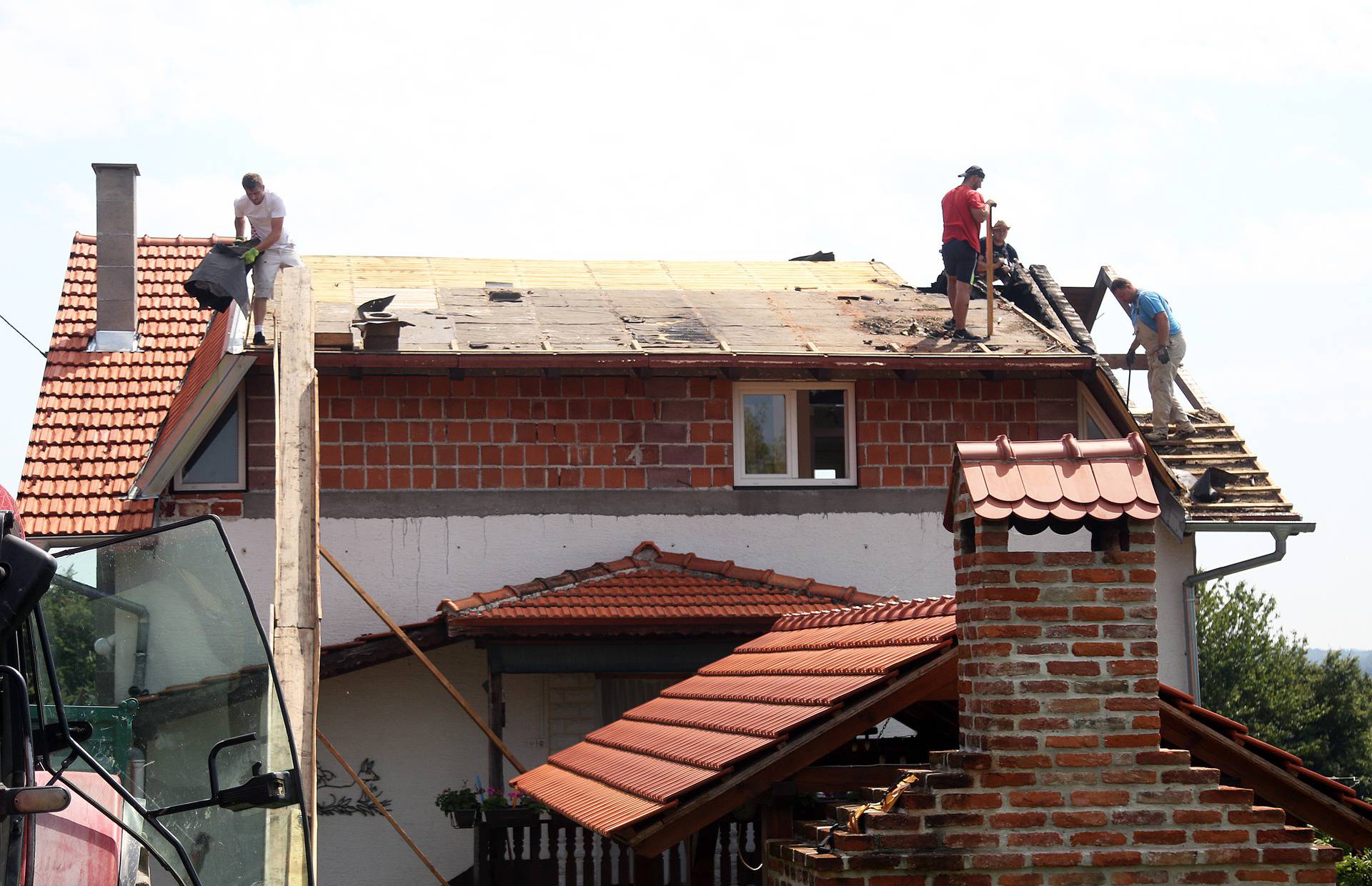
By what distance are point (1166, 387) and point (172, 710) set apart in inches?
540

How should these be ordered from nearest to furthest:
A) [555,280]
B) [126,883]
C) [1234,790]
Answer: [126,883], [1234,790], [555,280]

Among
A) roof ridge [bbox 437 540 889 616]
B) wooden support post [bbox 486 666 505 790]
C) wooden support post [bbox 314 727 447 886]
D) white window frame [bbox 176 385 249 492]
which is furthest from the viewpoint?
white window frame [bbox 176 385 249 492]

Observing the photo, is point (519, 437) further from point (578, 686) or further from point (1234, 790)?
point (1234, 790)

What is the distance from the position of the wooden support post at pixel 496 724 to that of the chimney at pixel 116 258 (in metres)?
6.31

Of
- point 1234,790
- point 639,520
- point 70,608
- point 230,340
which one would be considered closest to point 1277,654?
point 639,520

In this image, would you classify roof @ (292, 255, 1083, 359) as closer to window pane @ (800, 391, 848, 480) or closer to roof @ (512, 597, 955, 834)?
window pane @ (800, 391, 848, 480)

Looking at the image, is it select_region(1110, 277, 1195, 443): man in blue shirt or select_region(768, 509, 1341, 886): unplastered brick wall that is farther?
select_region(1110, 277, 1195, 443): man in blue shirt

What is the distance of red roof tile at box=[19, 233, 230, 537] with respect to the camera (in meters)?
14.8

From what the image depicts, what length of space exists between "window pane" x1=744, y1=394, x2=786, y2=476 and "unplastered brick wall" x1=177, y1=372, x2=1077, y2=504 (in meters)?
0.39

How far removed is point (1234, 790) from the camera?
6.90 m

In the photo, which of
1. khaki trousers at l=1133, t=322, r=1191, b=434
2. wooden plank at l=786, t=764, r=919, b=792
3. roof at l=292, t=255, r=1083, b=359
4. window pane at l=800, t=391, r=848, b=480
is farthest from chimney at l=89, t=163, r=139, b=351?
wooden plank at l=786, t=764, r=919, b=792

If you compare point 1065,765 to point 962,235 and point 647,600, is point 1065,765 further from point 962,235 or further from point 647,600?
point 962,235

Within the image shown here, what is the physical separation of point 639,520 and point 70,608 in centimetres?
1051

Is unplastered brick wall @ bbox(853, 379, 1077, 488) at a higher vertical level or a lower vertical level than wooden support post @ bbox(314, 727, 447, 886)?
higher
